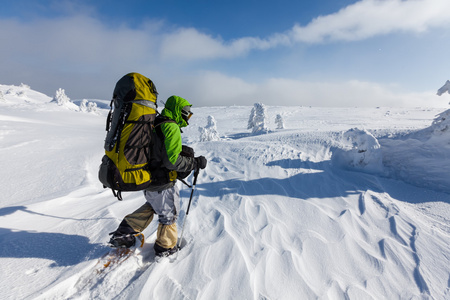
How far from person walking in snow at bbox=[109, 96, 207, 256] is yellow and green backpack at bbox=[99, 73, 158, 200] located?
168mm

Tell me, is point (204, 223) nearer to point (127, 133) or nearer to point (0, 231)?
point (127, 133)

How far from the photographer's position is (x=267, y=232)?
3385mm

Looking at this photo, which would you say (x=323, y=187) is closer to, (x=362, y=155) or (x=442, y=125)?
(x=362, y=155)

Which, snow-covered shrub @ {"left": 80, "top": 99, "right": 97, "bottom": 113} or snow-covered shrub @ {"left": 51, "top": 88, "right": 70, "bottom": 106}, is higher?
snow-covered shrub @ {"left": 51, "top": 88, "right": 70, "bottom": 106}

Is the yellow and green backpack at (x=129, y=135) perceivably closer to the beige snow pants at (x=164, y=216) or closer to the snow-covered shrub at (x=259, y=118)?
the beige snow pants at (x=164, y=216)

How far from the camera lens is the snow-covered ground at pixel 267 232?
2.48 metres

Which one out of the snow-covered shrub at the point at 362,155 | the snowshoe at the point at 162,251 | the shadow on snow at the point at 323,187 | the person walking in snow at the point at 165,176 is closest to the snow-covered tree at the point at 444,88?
the snow-covered shrub at the point at 362,155

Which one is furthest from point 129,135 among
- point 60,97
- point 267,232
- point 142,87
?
point 60,97

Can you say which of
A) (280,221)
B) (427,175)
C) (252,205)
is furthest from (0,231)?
(427,175)

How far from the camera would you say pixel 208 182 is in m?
5.39

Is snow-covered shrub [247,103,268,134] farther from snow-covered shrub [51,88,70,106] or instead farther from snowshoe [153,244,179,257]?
snow-covered shrub [51,88,70,106]

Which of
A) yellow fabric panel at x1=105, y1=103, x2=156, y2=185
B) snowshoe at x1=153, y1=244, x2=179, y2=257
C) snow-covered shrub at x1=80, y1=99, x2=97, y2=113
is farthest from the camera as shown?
snow-covered shrub at x1=80, y1=99, x2=97, y2=113

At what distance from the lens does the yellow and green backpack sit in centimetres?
245

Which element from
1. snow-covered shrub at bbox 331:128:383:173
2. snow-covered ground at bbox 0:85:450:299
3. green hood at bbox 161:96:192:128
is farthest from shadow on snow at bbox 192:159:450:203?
green hood at bbox 161:96:192:128
